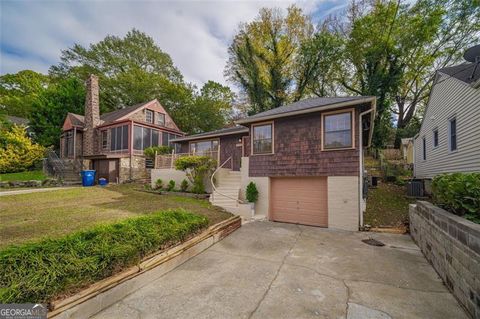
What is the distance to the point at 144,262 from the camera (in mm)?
3516

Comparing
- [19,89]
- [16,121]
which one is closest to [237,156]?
[16,121]

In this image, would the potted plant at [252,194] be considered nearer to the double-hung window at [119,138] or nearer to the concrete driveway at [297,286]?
the concrete driveway at [297,286]

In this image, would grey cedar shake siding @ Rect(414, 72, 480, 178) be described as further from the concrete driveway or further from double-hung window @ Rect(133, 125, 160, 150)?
double-hung window @ Rect(133, 125, 160, 150)

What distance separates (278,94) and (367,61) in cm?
823

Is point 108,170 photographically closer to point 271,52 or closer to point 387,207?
point 387,207

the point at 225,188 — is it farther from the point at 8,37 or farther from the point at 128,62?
the point at 128,62

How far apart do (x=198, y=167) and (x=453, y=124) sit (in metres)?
11.4

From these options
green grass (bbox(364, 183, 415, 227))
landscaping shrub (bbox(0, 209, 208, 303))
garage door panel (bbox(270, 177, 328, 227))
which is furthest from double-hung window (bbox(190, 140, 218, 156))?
landscaping shrub (bbox(0, 209, 208, 303))

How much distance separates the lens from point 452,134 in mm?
8406

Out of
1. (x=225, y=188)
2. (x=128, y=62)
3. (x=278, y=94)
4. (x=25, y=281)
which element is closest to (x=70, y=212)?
(x=25, y=281)

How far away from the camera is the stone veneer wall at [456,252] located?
98.9 inches

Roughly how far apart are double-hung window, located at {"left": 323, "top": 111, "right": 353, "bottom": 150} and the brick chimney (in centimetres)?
1886

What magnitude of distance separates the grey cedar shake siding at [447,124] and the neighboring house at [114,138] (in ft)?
59.8

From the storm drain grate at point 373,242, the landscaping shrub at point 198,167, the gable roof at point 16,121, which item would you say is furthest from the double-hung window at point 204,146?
the gable roof at point 16,121
